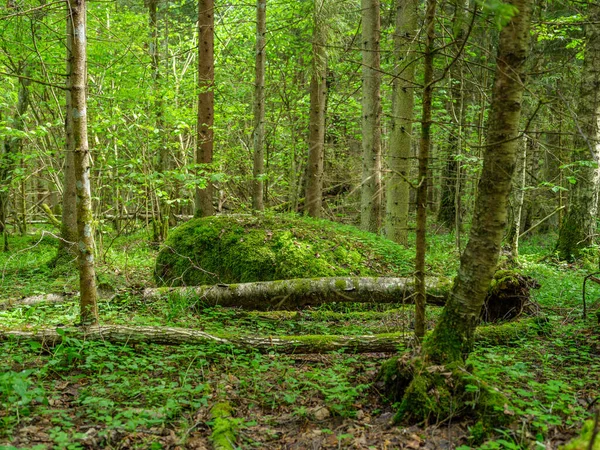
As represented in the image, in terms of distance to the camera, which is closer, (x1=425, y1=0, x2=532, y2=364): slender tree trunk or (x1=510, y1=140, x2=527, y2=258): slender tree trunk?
(x1=425, y1=0, x2=532, y2=364): slender tree trunk

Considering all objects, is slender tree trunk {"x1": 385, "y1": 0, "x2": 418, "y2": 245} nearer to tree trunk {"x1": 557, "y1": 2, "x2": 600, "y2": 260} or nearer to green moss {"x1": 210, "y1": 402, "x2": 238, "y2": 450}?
tree trunk {"x1": 557, "y1": 2, "x2": 600, "y2": 260}

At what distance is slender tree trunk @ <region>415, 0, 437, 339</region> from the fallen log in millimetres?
2550

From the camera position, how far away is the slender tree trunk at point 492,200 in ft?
10.4

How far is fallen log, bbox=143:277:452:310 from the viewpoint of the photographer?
21.7ft

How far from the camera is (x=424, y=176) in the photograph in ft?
12.5

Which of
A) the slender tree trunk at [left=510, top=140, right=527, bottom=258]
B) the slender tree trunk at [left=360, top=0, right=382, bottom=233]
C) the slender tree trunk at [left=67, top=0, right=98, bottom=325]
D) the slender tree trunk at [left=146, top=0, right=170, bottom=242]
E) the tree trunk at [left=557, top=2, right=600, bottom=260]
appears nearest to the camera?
the slender tree trunk at [left=67, top=0, right=98, bottom=325]

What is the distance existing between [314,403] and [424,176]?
2.21 m

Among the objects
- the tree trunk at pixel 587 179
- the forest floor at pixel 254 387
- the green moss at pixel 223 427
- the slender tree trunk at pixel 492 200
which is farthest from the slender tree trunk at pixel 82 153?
the tree trunk at pixel 587 179

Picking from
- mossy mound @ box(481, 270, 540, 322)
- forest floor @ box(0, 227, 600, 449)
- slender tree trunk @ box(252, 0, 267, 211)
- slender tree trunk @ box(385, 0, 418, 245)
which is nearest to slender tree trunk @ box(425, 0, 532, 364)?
forest floor @ box(0, 227, 600, 449)

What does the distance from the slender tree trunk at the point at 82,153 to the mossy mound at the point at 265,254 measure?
7.41 ft

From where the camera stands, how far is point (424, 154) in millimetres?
3885

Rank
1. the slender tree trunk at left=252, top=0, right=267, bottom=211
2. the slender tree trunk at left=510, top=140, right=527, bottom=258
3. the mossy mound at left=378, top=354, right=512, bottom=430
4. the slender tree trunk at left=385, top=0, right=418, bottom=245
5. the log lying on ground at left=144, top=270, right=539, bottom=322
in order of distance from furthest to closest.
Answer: the slender tree trunk at left=510, top=140, right=527, bottom=258
the slender tree trunk at left=385, top=0, right=418, bottom=245
the slender tree trunk at left=252, top=0, right=267, bottom=211
the log lying on ground at left=144, top=270, right=539, bottom=322
the mossy mound at left=378, top=354, right=512, bottom=430

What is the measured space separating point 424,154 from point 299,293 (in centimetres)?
339

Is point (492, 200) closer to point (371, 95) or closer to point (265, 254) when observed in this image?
point (265, 254)
